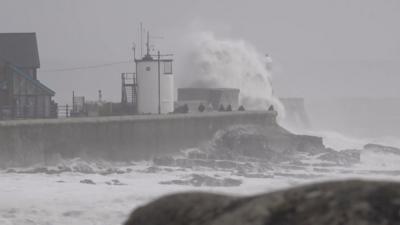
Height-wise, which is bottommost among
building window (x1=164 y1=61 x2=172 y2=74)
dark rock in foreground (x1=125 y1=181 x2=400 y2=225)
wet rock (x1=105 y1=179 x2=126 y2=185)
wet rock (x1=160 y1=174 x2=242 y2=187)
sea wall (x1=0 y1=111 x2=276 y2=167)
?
wet rock (x1=160 y1=174 x2=242 y2=187)

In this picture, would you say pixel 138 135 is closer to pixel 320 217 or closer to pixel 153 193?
pixel 153 193

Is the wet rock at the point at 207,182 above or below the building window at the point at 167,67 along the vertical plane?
below

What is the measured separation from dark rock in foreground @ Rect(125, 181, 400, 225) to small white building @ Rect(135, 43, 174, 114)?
1078 inches

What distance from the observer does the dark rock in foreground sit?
2.42 metres

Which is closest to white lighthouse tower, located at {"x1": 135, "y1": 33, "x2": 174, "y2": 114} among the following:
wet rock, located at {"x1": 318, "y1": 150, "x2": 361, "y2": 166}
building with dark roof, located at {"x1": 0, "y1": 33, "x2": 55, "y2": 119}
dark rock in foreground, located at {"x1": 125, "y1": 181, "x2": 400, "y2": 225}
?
building with dark roof, located at {"x1": 0, "y1": 33, "x2": 55, "y2": 119}

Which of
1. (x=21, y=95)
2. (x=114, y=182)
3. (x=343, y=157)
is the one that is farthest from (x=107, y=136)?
(x=343, y=157)

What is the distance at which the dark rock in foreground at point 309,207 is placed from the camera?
2416 mm

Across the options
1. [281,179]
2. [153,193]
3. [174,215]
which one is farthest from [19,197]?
[174,215]

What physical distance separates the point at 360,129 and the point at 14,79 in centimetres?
3523

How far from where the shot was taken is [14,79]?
1171 inches

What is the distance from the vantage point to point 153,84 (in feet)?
99.0

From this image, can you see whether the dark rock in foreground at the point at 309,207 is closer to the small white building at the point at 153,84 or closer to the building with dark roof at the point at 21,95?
the building with dark roof at the point at 21,95

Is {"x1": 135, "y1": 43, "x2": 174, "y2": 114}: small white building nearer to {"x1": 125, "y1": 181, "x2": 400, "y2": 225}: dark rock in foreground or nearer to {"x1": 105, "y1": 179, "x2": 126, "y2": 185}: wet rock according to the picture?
{"x1": 105, "y1": 179, "x2": 126, "y2": 185}: wet rock

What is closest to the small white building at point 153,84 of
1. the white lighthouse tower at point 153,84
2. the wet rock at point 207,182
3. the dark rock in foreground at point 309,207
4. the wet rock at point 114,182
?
the white lighthouse tower at point 153,84
